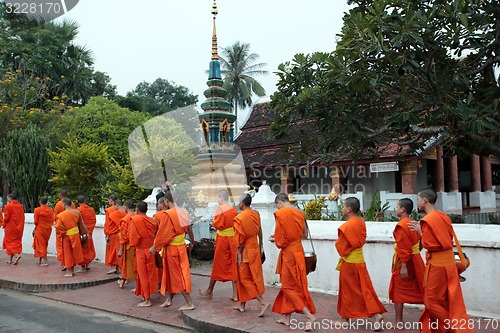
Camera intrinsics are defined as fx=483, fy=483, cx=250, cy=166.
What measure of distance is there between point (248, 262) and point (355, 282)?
61.7 inches

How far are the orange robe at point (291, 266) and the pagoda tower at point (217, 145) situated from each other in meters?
12.4

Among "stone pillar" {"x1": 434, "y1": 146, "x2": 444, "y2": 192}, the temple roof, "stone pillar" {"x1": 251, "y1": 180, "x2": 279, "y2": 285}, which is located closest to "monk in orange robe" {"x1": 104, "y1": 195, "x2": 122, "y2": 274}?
"stone pillar" {"x1": 251, "y1": 180, "x2": 279, "y2": 285}

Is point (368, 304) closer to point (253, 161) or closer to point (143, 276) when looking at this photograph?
point (143, 276)

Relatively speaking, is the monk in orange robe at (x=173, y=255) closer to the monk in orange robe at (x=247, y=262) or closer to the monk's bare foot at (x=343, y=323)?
the monk in orange robe at (x=247, y=262)

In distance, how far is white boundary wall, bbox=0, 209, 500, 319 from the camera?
628 centimetres

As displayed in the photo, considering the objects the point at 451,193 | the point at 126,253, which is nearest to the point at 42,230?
the point at 126,253

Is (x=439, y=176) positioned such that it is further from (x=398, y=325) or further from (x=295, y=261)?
(x=295, y=261)

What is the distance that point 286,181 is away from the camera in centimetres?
2230

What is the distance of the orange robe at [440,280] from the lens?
4.81 metres

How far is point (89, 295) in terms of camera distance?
339 inches

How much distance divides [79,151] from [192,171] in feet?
11.6

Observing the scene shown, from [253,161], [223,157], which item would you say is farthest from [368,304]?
[253,161]

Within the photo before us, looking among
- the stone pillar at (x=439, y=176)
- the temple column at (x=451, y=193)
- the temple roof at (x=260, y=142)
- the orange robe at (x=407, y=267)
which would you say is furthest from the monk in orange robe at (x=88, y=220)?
A: the stone pillar at (x=439, y=176)

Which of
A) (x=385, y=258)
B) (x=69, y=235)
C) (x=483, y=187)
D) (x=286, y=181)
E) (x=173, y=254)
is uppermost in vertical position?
(x=286, y=181)
